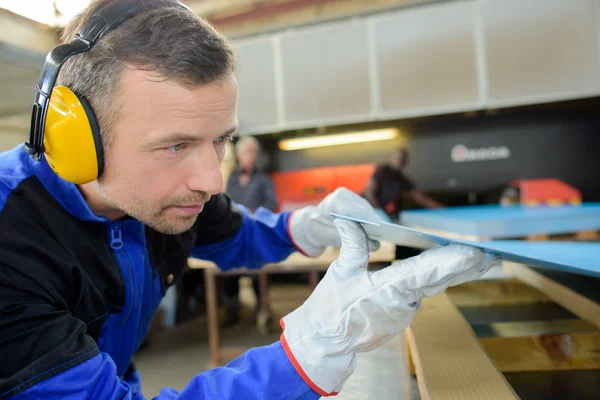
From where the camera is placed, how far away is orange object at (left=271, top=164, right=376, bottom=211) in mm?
3740

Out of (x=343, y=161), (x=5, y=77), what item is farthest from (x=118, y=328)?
(x=343, y=161)

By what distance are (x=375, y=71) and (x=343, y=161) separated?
2.69 ft

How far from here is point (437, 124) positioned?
363 centimetres

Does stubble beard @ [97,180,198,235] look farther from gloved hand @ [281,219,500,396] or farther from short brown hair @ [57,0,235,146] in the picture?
gloved hand @ [281,219,500,396]

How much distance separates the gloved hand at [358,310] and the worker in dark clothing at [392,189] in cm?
307

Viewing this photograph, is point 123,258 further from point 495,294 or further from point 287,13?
point 287,13

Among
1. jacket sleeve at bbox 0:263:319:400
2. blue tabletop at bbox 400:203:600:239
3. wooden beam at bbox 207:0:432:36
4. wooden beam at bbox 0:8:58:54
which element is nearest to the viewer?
jacket sleeve at bbox 0:263:319:400

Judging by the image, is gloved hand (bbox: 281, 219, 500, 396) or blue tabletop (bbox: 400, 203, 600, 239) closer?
gloved hand (bbox: 281, 219, 500, 396)

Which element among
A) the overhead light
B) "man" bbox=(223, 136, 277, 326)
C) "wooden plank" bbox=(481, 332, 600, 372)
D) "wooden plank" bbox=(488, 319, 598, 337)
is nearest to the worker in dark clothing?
the overhead light

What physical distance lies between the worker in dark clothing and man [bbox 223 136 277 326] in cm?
86

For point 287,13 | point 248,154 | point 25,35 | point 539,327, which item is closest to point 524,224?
point 539,327

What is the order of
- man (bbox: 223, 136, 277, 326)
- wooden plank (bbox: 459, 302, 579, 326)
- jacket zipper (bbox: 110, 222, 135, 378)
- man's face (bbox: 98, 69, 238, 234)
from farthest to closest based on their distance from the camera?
man (bbox: 223, 136, 277, 326), wooden plank (bbox: 459, 302, 579, 326), jacket zipper (bbox: 110, 222, 135, 378), man's face (bbox: 98, 69, 238, 234)

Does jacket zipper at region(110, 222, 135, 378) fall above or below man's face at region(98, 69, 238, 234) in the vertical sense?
below

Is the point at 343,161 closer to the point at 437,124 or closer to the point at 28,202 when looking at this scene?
the point at 437,124
